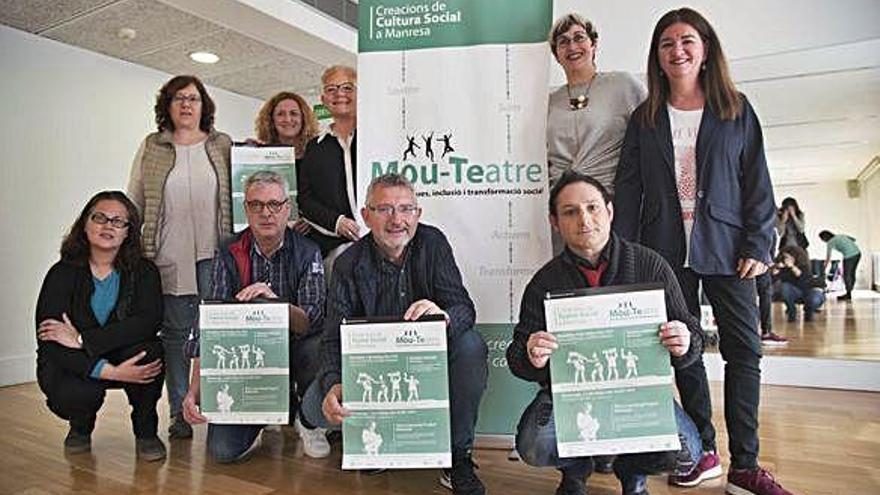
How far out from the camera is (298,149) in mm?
2734

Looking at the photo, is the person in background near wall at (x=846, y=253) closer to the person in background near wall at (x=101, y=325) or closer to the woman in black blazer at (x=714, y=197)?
the woman in black blazer at (x=714, y=197)

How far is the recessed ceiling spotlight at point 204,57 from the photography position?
181 inches

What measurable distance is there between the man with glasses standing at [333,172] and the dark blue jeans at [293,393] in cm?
37

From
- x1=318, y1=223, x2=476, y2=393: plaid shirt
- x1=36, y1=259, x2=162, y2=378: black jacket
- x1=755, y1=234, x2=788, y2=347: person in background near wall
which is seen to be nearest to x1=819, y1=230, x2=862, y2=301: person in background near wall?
x1=755, y1=234, x2=788, y2=347: person in background near wall

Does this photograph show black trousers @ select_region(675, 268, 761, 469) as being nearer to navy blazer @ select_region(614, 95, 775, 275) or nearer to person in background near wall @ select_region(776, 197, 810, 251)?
navy blazer @ select_region(614, 95, 775, 275)

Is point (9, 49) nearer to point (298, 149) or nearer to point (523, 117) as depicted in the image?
point (298, 149)

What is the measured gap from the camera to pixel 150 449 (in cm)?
240

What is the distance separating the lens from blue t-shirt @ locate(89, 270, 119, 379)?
240cm

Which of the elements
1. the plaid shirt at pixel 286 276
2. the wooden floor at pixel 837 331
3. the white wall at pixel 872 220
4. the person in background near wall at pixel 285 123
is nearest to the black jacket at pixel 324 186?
the person in background near wall at pixel 285 123

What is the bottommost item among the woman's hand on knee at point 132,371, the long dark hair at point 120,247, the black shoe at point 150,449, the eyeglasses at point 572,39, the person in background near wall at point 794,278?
the black shoe at point 150,449

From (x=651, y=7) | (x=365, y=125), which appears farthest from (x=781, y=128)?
(x=365, y=125)

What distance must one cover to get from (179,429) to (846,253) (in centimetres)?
412

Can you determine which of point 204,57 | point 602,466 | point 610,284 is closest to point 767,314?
point 602,466

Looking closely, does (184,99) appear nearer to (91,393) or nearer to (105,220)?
(105,220)
